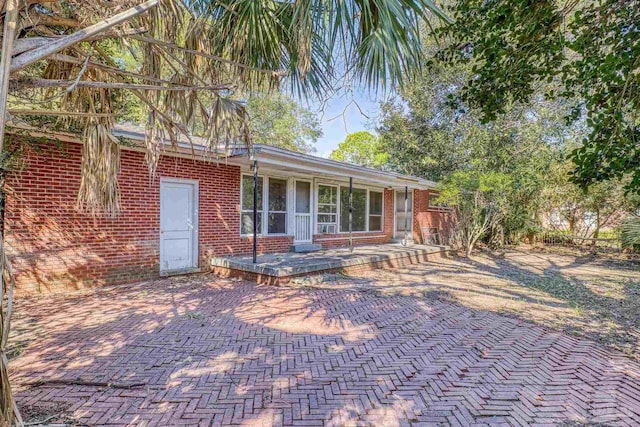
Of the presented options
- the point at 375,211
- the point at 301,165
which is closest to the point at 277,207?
the point at 301,165

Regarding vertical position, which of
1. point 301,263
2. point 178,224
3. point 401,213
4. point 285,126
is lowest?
point 301,263

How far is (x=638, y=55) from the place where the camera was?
3369mm

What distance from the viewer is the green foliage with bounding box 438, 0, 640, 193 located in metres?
3.53

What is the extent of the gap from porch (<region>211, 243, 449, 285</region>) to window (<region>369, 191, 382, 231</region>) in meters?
3.17

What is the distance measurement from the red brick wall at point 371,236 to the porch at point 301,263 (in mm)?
1174

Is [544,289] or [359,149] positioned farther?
[359,149]

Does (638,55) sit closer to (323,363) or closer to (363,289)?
(323,363)

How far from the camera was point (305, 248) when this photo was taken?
37.9 ft

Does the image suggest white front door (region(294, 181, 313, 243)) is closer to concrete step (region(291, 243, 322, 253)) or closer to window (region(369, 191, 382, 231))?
concrete step (region(291, 243, 322, 253))

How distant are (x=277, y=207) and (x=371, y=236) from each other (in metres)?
5.35

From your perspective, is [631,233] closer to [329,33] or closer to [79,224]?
[329,33]

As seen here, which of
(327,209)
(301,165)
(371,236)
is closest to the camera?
(301,165)

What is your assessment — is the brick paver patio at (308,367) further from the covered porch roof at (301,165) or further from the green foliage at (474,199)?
the green foliage at (474,199)

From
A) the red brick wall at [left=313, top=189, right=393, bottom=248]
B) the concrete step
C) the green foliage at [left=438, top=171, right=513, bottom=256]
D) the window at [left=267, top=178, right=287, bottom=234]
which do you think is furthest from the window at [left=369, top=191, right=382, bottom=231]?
the window at [left=267, top=178, right=287, bottom=234]
